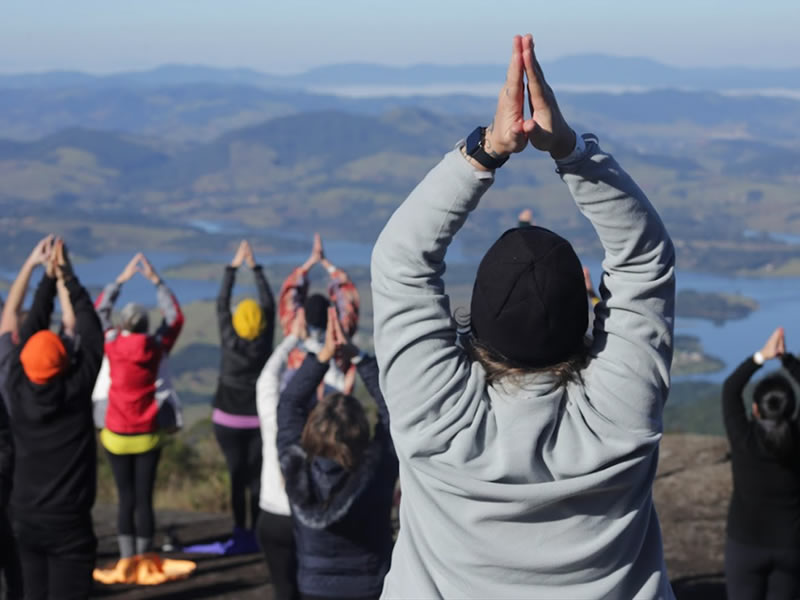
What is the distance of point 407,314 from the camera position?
67.7 inches

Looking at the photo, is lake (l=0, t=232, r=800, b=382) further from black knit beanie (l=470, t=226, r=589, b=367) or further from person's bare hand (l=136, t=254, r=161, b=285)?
black knit beanie (l=470, t=226, r=589, b=367)

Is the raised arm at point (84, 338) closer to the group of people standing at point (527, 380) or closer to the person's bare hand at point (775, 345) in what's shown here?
the person's bare hand at point (775, 345)

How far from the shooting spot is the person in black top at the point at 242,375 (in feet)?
21.5

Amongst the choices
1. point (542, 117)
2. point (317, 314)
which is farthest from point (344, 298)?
point (542, 117)

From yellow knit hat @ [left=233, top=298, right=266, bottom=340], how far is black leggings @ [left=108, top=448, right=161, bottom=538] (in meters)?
0.94

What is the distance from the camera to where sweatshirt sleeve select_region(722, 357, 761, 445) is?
447 cm

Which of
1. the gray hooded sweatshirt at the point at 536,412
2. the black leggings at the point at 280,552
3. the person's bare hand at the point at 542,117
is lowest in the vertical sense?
the black leggings at the point at 280,552

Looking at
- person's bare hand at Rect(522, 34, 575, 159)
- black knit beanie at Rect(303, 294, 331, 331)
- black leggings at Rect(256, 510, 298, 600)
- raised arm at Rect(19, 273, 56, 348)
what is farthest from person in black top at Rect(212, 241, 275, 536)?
person's bare hand at Rect(522, 34, 575, 159)

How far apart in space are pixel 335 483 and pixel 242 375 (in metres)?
2.97

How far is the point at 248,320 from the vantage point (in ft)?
21.3

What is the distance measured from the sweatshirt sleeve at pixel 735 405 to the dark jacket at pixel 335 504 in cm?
166

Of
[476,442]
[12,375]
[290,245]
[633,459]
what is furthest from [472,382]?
[290,245]

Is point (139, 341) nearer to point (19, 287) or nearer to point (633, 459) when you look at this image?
point (19, 287)

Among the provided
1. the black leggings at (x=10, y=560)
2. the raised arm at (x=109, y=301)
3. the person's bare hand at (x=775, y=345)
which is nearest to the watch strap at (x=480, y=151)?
the person's bare hand at (x=775, y=345)
